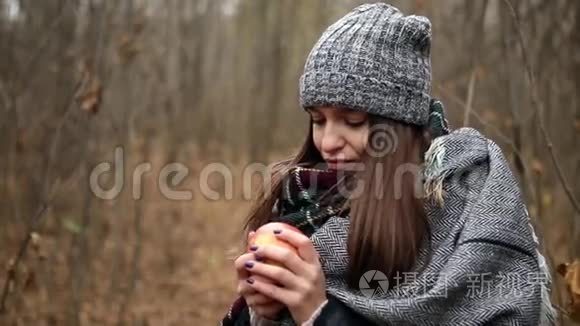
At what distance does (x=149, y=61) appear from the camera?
787 cm

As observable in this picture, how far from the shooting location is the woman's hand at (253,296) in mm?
1873

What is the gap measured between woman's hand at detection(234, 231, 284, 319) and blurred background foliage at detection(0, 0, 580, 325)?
1.67ft

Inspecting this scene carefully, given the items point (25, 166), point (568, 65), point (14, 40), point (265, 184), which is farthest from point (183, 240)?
point (265, 184)

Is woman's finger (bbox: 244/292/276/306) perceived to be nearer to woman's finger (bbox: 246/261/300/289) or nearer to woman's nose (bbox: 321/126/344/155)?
woman's finger (bbox: 246/261/300/289)

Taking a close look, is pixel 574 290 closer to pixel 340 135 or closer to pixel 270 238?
pixel 340 135

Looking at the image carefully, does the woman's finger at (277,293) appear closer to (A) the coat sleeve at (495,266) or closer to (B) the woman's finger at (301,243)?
(B) the woman's finger at (301,243)

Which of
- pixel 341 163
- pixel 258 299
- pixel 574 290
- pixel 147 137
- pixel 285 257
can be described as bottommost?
pixel 147 137

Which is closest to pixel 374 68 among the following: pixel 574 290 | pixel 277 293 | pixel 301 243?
pixel 301 243

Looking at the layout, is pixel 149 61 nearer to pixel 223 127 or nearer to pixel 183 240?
pixel 183 240

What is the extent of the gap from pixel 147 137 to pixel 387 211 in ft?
20.5

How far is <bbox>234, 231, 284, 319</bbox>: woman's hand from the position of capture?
1.87m

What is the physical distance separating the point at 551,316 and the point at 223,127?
1338 cm

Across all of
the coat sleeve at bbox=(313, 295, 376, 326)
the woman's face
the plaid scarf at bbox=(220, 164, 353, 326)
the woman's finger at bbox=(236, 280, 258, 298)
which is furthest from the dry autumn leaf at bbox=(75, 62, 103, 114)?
the coat sleeve at bbox=(313, 295, 376, 326)

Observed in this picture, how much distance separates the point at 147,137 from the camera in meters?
8.01
